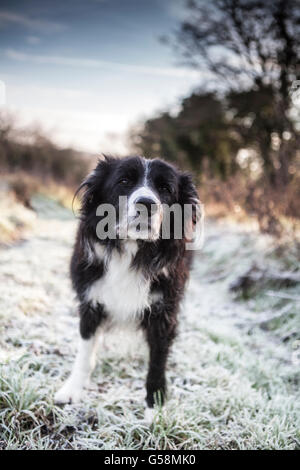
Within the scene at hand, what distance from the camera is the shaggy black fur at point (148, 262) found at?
2324 millimetres

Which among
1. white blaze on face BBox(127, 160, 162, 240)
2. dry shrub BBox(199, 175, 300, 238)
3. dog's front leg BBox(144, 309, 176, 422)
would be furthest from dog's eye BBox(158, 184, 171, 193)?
dry shrub BBox(199, 175, 300, 238)

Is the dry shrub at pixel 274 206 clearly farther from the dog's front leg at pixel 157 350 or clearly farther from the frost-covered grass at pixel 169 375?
the dog's front leg at pixel 157 350

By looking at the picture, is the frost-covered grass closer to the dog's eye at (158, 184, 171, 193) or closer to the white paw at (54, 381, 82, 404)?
the white paw at (54, 381, 82, 404)

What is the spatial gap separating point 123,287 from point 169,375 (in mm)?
1040

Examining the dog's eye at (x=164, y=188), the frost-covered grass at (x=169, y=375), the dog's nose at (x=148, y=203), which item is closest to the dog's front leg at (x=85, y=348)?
the frost-covered grass at (x=169, y=375)

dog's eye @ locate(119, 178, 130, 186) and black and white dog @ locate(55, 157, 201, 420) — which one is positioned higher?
dog's eye @ locate(119, 178, 130, 186)

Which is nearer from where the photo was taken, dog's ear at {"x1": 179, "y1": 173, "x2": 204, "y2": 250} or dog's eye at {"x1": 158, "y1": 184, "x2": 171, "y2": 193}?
dog's eye at {"x1": 158, "y1": 184, "x2": 171, "y2": 193}

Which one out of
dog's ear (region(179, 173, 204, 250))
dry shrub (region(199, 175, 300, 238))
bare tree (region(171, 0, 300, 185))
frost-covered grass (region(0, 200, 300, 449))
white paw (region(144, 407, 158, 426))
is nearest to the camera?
frost-covered grass (region(0, 200, 300, 449))

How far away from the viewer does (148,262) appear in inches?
91.4

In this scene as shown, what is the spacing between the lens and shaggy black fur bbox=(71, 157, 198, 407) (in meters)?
2.32

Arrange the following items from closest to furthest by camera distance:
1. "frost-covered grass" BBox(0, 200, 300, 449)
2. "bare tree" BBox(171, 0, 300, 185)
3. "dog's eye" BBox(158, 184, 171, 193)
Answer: "frost-covered grass" BBox(0, 200, 300, 449)
"dog's eye" BBox(158, 184, 171, 193)
"bare tree" BBox(171, 0, 300, 185)

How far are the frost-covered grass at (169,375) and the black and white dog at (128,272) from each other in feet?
0.64

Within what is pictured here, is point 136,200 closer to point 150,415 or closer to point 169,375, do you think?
point 150,415
